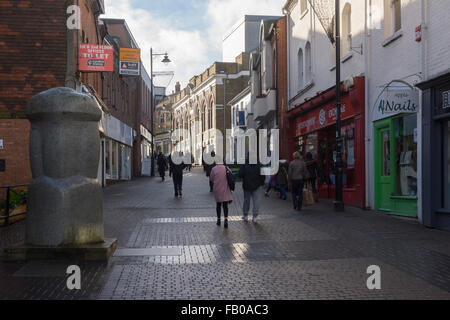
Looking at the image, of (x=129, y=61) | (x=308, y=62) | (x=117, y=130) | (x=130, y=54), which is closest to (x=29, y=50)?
(x=308, y=62)

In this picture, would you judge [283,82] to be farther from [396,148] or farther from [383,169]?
[396,148]

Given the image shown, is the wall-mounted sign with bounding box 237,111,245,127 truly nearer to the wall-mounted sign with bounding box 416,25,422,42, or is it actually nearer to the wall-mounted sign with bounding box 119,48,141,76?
the wall-mounted sign with bounding box 119,48,141,76

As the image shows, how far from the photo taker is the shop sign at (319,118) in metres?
Answer: 16.9

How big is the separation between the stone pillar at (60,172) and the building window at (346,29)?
453 inches

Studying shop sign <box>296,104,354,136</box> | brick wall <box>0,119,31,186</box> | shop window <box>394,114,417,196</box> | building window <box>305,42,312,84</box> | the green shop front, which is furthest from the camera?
building window <box>305,42,312,84</box>

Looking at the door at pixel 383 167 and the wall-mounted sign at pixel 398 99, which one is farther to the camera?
the door at pixel 383 167

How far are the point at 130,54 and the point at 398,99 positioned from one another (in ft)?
69.7

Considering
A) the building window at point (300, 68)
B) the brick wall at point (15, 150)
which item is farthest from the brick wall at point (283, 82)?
the brick wall at point (15, 150)

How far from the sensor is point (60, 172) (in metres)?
7.56

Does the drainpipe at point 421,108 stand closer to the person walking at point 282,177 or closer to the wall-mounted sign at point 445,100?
the wall-mounted sign at point 445,100

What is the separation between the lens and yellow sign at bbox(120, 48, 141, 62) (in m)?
30.3

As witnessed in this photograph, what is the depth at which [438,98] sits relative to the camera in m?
10.8

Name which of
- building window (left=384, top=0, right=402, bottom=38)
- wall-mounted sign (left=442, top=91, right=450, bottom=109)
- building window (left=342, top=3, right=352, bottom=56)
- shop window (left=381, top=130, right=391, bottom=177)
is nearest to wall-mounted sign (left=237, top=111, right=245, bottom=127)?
building window (left=342, top=3, right=352, bottom=56)

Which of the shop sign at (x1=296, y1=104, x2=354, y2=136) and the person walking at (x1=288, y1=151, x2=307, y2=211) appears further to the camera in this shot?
the shop sign at (x1=296, y1=104, x2=354, y2=136)
